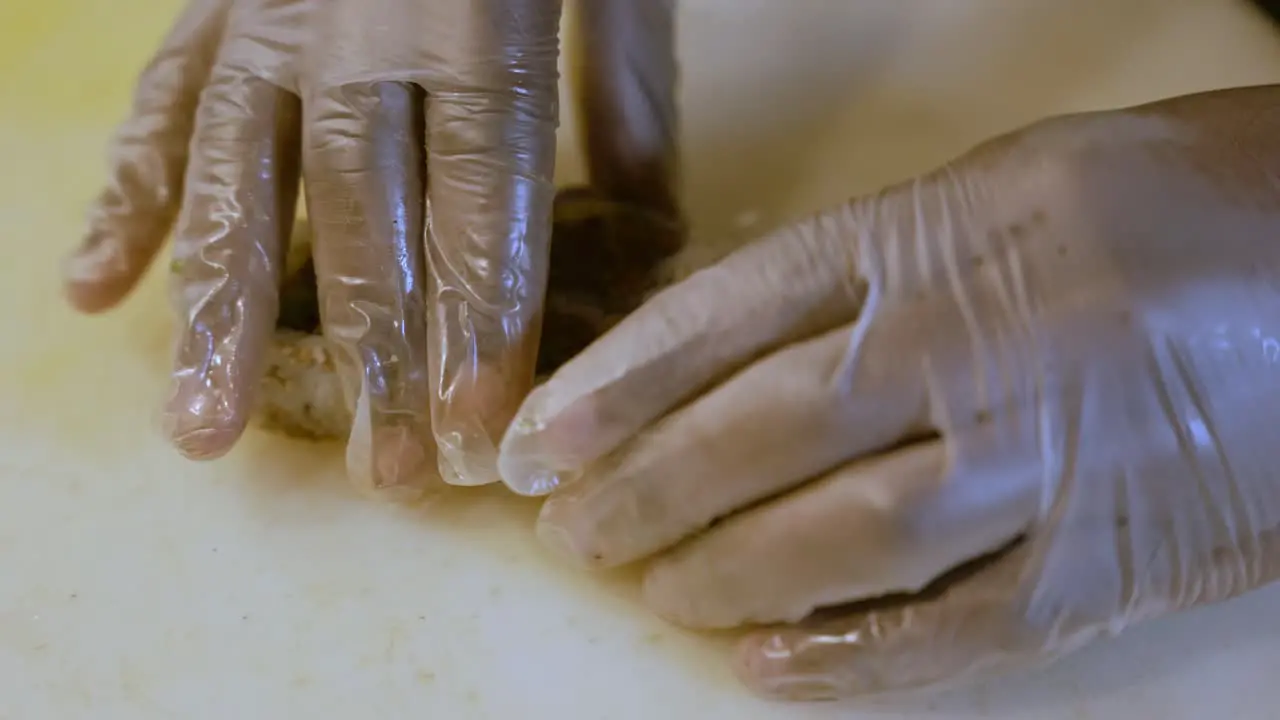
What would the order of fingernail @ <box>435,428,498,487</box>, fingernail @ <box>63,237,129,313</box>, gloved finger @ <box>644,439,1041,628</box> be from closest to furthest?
gloved finger @ <box>644,439,1041,628</box> < fingernail @ <box>435,428,498,487</box> < fingernail @ <box>63,237,129,313</box>

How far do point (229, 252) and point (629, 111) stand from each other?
358 mm

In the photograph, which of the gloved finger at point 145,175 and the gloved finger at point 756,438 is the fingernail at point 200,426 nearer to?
the gloved finger at point 145,175

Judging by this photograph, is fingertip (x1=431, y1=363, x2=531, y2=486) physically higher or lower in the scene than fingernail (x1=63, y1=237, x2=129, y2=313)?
higher

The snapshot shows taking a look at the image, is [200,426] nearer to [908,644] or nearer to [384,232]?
[384,232]

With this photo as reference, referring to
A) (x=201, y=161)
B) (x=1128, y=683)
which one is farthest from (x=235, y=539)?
(x=1128, y=683)

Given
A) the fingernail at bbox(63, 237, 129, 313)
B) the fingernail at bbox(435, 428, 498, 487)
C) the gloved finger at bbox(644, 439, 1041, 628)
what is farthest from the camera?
the fingernail at bbox(63, 237, 129, 313)

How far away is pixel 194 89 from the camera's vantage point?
915 mm

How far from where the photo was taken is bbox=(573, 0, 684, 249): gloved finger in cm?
93

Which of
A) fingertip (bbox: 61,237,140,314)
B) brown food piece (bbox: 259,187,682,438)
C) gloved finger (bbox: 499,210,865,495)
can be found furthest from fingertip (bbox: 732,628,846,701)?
fingertip (bbox: 61,237,140,314)

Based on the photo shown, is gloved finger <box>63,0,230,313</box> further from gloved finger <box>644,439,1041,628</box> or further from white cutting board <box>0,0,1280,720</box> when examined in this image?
gloved finger <box>644,439,1041,628</box>

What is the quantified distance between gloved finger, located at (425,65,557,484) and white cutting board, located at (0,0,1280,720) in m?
0.11

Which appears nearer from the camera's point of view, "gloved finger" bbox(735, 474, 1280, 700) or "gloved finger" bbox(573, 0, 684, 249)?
"gloved finger" bbox(735, 474, 1280, 700)

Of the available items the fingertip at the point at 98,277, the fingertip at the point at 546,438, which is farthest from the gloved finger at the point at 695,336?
the fingertip at the point at 98,277

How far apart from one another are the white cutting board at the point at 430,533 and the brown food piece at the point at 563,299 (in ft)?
0.16
